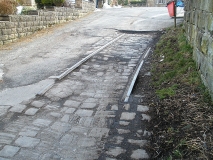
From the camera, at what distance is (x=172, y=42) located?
26.3 ft

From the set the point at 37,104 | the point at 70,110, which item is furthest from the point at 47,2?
the point at 70,110

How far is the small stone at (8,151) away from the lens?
10.4 feet

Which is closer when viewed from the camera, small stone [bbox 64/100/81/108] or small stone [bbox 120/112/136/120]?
small stone [bbox 120/112/136/120]

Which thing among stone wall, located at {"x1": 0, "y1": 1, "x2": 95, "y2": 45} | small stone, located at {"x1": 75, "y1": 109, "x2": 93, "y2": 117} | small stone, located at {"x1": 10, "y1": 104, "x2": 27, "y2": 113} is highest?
stone wall, located at {"x1": 0, "y1": 1, "x2": 95, "y2": 45}

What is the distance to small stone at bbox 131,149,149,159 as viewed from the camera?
3.13 meters

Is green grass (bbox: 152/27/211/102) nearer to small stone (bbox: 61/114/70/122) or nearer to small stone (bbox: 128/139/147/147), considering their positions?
small stone (bbox: 128/139/147/147)

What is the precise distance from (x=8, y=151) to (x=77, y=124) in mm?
1157

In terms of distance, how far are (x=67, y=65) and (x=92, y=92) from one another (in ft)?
6.91

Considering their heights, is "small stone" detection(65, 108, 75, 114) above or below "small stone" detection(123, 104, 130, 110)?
below

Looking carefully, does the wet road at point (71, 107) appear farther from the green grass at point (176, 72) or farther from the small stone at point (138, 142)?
the green grass at point (176, 72)

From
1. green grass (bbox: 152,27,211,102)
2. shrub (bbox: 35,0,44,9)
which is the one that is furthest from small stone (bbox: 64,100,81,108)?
shrub (bbox: 35,0,44,9)

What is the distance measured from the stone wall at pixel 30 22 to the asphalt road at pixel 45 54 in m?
0.45

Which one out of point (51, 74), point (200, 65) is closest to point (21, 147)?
point (51, 74)

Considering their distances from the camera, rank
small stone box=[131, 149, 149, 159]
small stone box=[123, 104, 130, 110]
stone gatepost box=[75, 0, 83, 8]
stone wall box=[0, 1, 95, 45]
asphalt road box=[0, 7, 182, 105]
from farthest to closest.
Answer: stone gatepost box=[75, 0, 83, 8] → stone wall box=[0, 1, 95, 45] → asphalt road box=[0, 7, 182, 105] → small stone box=[123, 104, 130, 110] → small stone box=[131, 149, 149, 159]
